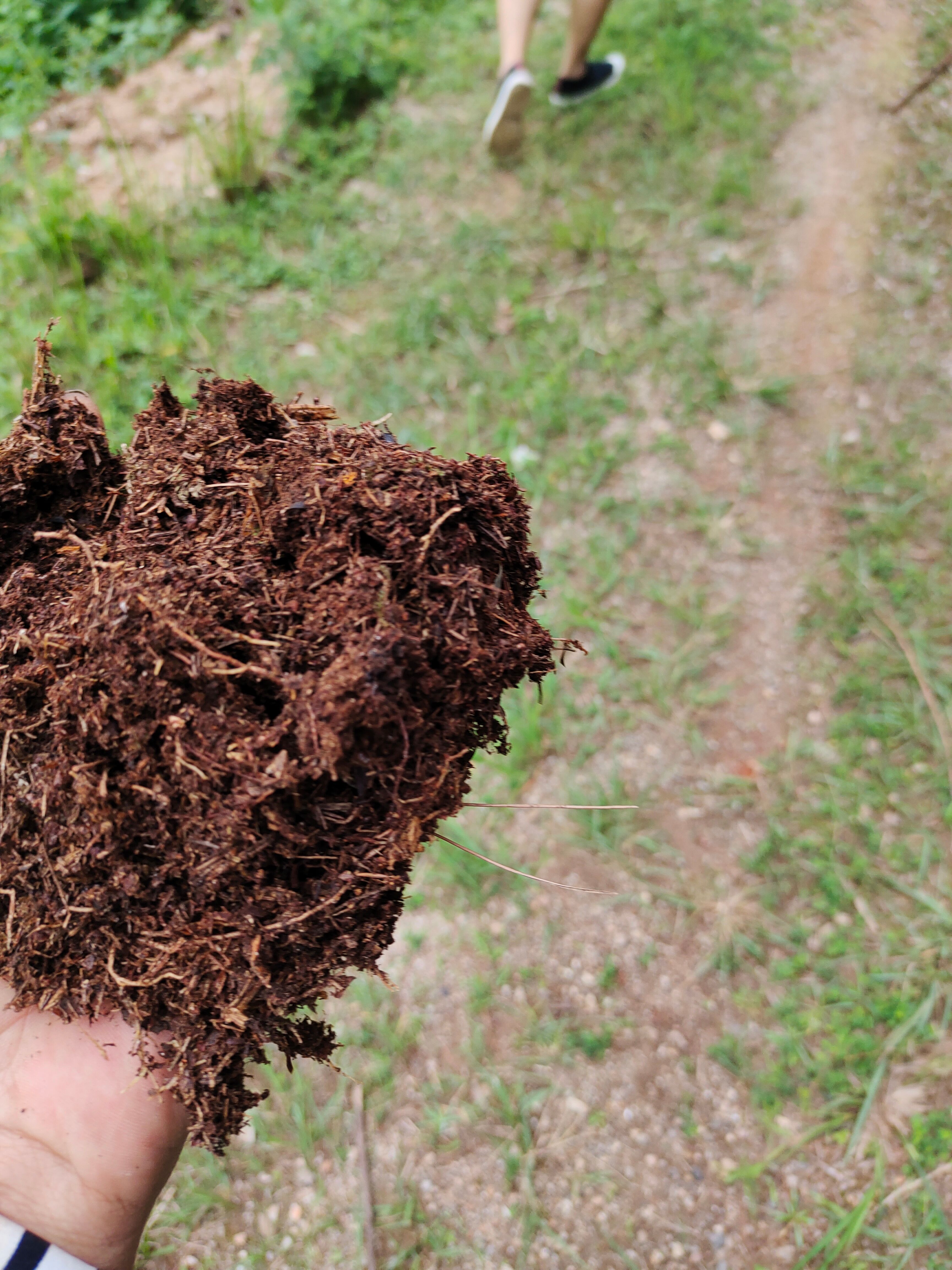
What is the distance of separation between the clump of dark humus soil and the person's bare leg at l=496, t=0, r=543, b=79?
11.9 ft

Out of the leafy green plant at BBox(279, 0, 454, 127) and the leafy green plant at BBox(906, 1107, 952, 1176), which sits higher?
the leafy green plant at BBox(279, 0, 454, 127)

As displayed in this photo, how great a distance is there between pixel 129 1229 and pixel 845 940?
6.72 ft

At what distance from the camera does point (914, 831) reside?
8.97 ft

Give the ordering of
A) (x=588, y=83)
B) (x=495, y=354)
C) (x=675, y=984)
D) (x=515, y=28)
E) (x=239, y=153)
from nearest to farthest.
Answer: (x=675, y=984), (x=495, y=354), (x=239, y=153), (x=515, y=28), (x=588, y=83)

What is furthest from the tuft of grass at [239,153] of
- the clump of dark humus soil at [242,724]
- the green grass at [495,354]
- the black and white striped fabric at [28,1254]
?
the black and white striped fabric at [28,1254]

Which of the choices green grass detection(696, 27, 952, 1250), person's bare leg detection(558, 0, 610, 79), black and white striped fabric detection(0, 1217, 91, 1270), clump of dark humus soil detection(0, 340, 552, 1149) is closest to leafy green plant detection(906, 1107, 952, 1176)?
green grass detection(696, 27, 952, 1250)

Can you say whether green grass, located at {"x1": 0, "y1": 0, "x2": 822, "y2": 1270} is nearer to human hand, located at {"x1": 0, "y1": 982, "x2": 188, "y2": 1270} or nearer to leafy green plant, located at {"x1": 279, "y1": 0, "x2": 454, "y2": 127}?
leafy green plant, located at {"x1": 279, "y1": 0, "x2": 454, "y2": 127}

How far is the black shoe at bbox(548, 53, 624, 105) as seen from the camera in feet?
13.9

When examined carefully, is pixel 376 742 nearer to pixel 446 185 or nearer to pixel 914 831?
pixel 914 831

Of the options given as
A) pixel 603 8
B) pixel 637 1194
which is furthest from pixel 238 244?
pixel 637 1194

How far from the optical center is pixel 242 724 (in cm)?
113

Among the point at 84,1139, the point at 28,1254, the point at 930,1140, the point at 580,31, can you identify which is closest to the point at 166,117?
the point at 580,31

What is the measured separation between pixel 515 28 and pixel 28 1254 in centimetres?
482

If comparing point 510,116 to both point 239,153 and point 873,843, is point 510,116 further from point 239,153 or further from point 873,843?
point 873,843
